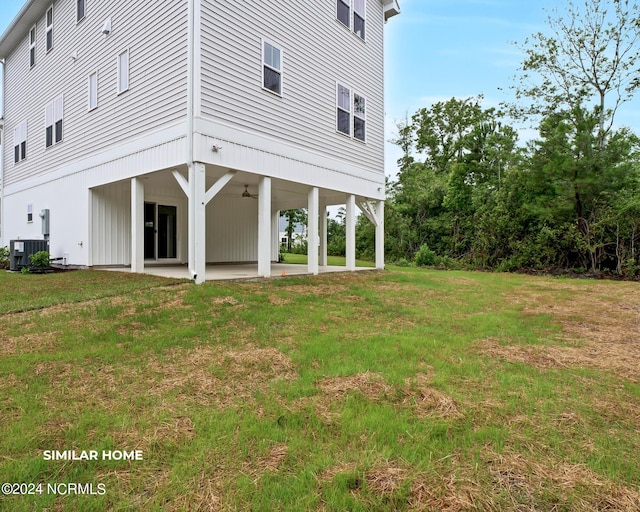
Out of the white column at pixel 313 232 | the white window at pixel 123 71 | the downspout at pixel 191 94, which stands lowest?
the white column at pixel 313 232

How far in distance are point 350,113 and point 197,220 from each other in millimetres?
6133

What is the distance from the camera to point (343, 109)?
416 inches

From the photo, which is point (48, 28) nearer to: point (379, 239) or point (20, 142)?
point (20, 142)

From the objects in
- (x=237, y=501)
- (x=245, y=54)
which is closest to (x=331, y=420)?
(x=237, y=501)

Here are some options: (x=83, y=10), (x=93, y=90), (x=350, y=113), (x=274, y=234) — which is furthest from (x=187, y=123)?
(x=274, y=234)

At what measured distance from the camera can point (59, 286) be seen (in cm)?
677

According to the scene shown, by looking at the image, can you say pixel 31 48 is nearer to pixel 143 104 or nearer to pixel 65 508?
pixel 143 104

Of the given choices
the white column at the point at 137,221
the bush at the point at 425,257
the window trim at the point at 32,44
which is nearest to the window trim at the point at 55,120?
the window trim at the point at 32,44

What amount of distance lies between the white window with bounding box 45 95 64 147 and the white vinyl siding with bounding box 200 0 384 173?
21.7 ft

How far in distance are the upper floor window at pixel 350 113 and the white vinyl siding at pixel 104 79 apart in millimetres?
3194

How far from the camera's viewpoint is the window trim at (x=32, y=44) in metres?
12.4

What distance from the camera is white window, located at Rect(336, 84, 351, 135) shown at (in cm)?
1041

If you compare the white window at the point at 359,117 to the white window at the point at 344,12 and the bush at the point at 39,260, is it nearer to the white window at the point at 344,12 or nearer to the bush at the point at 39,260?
the white window at the point at 344,12

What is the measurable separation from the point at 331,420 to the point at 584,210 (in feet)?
44.0
